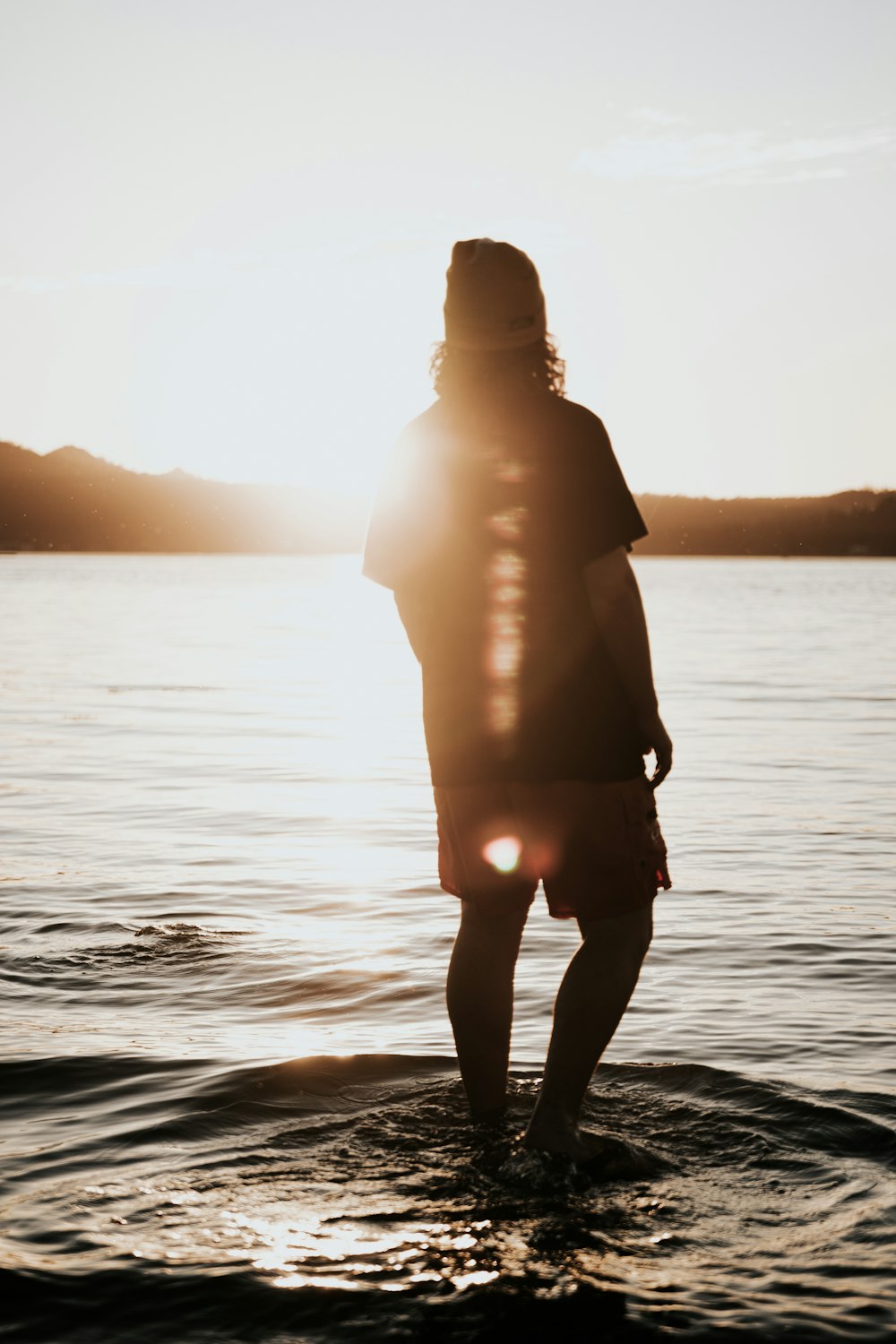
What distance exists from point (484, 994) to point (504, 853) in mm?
426

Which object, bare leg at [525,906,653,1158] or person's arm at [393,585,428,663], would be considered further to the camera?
person's arm at [393,585,428,663]

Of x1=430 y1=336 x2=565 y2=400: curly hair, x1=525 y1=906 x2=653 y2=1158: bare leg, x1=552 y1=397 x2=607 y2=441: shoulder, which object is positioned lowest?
x1=525 y1=906 x2=653 y2=1158: bare leg

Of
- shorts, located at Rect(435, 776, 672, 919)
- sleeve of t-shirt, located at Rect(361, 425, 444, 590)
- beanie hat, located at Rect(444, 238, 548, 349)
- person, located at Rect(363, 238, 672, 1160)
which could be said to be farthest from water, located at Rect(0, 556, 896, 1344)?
beanie hat, located at Rect(444, 238, 548, 349)

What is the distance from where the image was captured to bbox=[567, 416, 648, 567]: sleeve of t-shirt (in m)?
3.69

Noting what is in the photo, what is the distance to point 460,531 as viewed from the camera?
3930 millimetres

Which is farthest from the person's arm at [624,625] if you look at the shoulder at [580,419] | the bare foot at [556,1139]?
the bare foot at [556,1139]

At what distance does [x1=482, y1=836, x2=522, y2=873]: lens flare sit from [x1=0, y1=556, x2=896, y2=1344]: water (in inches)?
28.5

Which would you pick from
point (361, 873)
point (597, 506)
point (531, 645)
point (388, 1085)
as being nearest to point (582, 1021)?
point (531, 645)

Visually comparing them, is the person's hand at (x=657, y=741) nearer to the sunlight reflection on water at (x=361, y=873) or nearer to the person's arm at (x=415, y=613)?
the person's arm at (x=415, y=613)

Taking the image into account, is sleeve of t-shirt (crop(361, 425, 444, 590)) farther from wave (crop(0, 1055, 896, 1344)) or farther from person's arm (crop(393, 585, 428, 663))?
wave (crop(0, 1055, 896, 1344))

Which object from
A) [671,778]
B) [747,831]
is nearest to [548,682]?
[747,831]

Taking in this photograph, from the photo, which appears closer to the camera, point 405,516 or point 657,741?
point 657,741

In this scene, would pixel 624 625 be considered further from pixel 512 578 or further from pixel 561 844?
pixel 561 844

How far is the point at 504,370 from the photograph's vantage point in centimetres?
390
